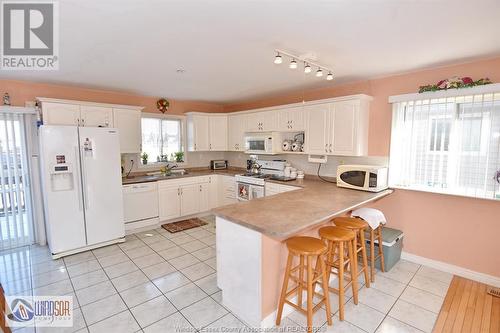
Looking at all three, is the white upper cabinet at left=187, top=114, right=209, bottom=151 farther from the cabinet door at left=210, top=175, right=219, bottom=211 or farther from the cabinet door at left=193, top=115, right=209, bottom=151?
the cabinet door at left=210, top=175, right=219, bottom=211

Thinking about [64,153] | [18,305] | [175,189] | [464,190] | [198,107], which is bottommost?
[18,305]

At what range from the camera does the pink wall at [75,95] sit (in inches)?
135

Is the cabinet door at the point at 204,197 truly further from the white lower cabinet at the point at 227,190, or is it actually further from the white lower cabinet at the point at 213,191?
the white lower cabinet at the point at 227,190

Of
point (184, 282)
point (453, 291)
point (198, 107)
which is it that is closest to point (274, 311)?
point (184, 282)

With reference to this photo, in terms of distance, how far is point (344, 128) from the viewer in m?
3.44

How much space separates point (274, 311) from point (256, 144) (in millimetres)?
3088

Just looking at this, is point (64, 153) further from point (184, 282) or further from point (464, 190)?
point (464, 190)

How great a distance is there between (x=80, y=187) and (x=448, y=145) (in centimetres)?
469

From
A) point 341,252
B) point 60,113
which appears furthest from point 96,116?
point 341,252

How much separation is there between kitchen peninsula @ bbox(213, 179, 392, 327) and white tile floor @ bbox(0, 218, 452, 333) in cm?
22

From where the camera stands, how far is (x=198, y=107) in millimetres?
5469

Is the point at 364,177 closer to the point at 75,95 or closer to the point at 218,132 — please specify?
the point at 218,132

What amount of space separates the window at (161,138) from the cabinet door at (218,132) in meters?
0.67

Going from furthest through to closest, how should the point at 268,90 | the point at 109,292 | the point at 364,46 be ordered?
1. the point at 268,90
2. the point at 109,292
3. the point at 364,46
